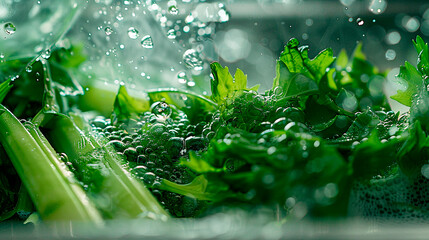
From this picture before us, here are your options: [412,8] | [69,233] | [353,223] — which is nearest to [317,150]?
[353,223]

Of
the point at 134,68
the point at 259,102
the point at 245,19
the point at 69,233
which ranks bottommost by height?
the point at 69,233

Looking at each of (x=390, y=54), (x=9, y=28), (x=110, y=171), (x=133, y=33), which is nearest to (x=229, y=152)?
(x=110, y=171)

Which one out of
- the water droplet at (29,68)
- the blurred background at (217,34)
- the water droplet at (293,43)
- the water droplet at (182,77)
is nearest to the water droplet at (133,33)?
the blurred background at (217,34)

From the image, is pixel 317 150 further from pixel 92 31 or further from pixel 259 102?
pixel 92 31

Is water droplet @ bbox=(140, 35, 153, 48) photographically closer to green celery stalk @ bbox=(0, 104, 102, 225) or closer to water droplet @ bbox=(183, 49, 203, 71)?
water droplet @ bbox=(183, 49, 203, 71)

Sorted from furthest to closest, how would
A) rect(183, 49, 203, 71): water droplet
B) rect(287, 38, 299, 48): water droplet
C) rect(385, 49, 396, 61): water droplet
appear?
rect(385, 49, 396, 61): water droplet, rect(183, 49, 203, 71): water droplet, rect(287, 38, 299, 48): water droplet

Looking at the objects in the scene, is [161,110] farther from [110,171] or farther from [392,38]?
[392,38]

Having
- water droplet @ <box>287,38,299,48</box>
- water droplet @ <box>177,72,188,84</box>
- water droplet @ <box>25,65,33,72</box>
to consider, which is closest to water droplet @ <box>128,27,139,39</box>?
water droplet @ <box>177,72,188,84</box>

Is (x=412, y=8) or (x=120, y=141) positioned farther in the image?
(x=412, y=8)
